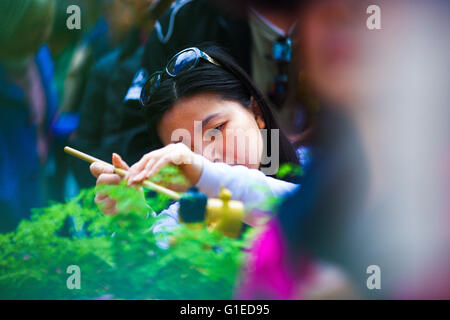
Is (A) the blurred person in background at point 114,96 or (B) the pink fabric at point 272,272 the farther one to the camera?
(A) the blurred person in background at point 114,96

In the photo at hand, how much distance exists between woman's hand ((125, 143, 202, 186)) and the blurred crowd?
18 cm

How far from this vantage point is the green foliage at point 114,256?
4.09 ft

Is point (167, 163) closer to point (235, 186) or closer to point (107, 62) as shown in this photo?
point (235, 186)

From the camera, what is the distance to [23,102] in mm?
1424

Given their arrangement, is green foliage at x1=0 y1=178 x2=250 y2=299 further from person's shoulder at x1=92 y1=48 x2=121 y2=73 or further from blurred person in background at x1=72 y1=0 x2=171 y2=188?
person's shoulder at x1=92 y1=48 x2=121 y2=73

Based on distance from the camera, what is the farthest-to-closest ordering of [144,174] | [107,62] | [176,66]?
[107,62] < [176,66] < [144,174]

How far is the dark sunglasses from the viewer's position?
1311mm

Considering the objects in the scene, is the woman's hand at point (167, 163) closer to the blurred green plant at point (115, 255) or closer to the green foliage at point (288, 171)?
the blurred green plant at point (115, 255)

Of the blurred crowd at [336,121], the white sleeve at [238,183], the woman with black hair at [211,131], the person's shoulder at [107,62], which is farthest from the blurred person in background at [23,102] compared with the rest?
the white sleeve at [238,183]

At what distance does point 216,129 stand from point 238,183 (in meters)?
0.14

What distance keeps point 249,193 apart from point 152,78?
1.23ft

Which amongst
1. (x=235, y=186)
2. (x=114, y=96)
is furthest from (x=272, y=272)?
(x=114, y=96)

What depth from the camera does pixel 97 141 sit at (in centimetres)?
142
